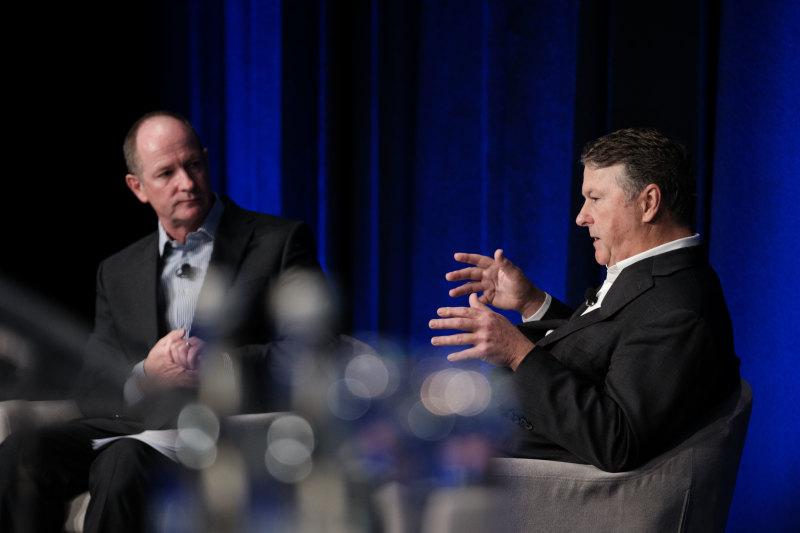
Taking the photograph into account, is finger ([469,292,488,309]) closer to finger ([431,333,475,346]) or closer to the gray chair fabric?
finger ([431,333,475,346])

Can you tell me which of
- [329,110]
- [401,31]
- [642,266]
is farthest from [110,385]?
[401,31]

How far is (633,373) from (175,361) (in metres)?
1.03

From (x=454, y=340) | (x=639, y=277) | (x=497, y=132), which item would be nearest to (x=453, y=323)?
(x=454, y=340)

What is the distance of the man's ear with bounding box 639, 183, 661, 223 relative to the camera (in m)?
1.63

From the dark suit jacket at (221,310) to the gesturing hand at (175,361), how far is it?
0.46 feet

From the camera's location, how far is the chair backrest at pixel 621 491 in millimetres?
1460

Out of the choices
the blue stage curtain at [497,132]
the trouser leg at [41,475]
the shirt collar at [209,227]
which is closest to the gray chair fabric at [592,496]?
the trouser leg at [41,475]

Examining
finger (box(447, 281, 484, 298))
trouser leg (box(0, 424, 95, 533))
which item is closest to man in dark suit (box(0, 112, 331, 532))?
trouser leg (box(0, 424, 95, 533))

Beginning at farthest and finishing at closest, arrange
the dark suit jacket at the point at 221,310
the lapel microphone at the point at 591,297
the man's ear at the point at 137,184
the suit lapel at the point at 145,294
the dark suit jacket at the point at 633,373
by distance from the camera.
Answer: the man's ear at the point at 137,184
the suit lapel at the point at 145,294
the dark suit jacket at the point at 221,310
the lapel microphone at the point at 591,297
the dark suit jacket at the point at 633,373

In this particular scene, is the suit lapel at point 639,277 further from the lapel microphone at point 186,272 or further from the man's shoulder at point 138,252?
the man's shoulder at point 138,252

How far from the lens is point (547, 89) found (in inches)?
114

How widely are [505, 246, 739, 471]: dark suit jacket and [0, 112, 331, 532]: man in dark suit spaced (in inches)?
28.8

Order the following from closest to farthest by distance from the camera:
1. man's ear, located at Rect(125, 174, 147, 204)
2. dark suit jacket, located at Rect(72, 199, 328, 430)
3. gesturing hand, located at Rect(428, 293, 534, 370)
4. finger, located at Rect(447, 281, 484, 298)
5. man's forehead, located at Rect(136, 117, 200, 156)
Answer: gesturing hand, located at Rect(428, 293, 534, 370), finger, located at Rect(447, 281, 484, 298), dark suit jacket, located at Rect(72, 199, 328, 430), man's forehead, located at Rect(136, 117, 200, 156), man's ear, located at Rect(125, 174, 147, 204)

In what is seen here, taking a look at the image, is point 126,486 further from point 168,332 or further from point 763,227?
point 763,227
